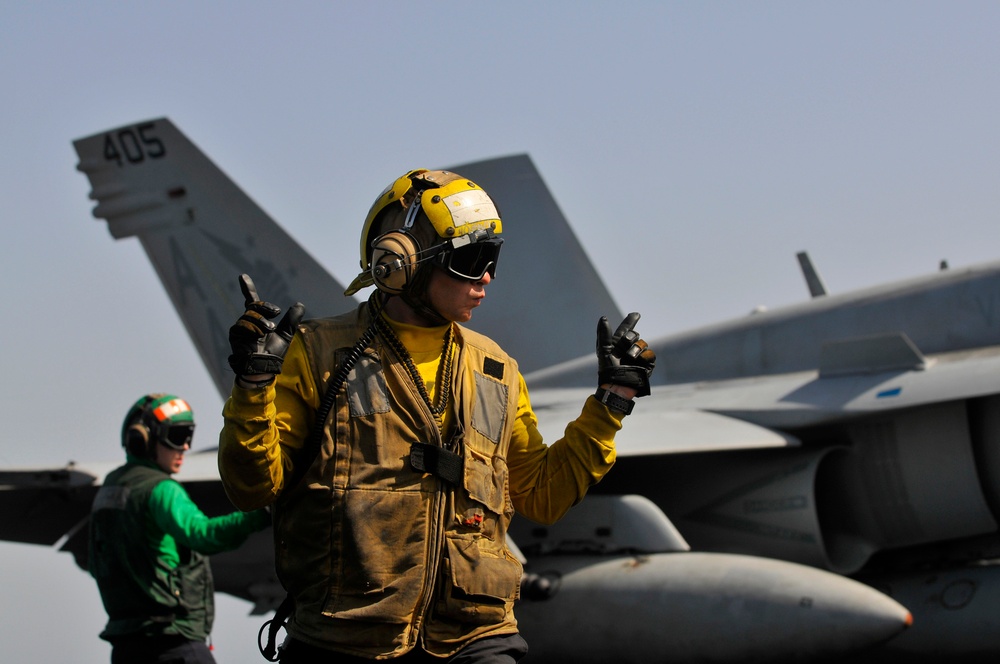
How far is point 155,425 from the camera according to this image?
166 inches

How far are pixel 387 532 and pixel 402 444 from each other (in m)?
0.17

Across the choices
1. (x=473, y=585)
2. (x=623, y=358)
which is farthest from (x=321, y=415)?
(x=623, y=358)

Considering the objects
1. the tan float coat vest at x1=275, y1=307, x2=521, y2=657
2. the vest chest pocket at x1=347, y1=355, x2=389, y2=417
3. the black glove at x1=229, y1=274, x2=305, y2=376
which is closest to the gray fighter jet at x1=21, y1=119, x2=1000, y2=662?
the tan float coat vest at x1=275, y1=307, x2=521, y2=657

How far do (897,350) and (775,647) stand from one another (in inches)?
96.6

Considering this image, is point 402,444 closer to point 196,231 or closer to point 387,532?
point 387,532

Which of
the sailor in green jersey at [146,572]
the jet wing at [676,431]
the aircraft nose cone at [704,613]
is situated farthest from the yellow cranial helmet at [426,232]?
the jet wing at [676,431]

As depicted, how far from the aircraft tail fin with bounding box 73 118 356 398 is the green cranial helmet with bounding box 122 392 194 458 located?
15.9ft

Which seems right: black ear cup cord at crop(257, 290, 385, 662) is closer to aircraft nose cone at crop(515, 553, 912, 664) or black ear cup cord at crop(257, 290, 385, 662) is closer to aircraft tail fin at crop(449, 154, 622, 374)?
aircraft nose cone at crop(515, 553, 912, 664)

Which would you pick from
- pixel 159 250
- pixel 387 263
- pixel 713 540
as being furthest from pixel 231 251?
pixel 387 263

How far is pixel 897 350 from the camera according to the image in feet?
23.4

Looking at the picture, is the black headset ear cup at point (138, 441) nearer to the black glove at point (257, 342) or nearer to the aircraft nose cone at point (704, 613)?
the black glove at point (257, 342)

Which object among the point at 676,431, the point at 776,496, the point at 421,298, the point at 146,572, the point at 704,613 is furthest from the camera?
the point at 676,431

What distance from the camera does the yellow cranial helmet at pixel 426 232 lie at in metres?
2.24

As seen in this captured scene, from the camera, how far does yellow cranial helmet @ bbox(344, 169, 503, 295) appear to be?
2.24 meters
